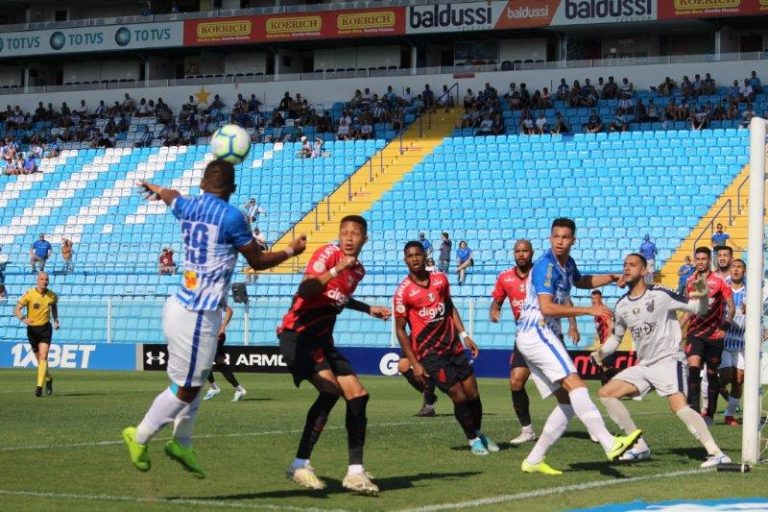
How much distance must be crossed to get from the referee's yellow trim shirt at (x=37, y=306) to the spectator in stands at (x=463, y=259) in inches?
630

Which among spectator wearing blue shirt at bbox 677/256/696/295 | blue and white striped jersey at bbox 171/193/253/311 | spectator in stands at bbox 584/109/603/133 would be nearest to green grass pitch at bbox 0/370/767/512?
blue and white striped jersey at bbox 171/193/253/311

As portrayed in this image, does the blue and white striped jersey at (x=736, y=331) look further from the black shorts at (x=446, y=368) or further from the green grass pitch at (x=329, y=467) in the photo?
the black shorts at (x=446, y=368)

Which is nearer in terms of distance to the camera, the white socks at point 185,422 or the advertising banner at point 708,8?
the white socks at point 185,422

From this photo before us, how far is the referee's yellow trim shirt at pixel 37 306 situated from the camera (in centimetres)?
2253

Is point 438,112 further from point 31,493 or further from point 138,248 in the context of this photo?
point 31,493

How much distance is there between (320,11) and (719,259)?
41.2 metres

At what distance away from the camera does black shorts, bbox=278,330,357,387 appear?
10836 millimetres

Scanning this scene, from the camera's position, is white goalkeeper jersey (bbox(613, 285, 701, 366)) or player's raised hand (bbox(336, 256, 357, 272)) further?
white goalkeeper jersey (bbox(613, 285, 701, 366))

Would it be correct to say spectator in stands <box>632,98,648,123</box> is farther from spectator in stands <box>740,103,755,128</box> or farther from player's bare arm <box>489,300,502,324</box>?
player's bare arm <box>489,300,502,324</box>

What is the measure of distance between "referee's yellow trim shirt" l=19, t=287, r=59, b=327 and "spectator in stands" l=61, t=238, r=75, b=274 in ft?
65.6

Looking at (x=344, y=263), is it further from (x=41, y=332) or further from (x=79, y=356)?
(x=79, y=356)

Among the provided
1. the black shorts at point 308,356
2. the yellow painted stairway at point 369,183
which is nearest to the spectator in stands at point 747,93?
the yellow painted stairway at point 369,183


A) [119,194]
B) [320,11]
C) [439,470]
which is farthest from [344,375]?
[320,11]

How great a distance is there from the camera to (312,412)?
35.8ft
